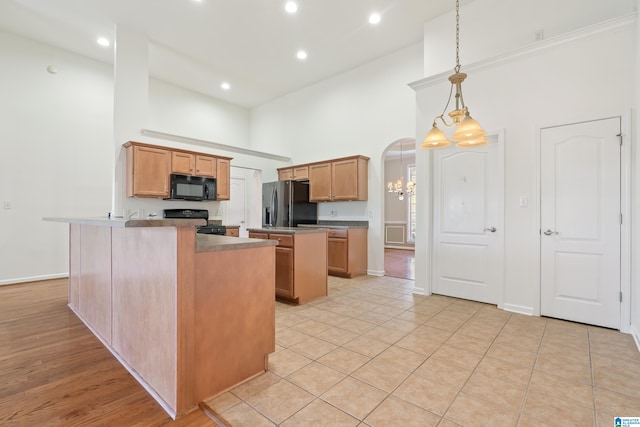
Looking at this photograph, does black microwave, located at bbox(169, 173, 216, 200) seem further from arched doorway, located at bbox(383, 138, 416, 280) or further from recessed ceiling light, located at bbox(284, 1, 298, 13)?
arched doorway, located at bbox(383, 138, 416, 280)

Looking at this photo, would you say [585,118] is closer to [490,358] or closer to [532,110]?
[532,110]

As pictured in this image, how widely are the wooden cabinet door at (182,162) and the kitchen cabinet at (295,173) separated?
2095mm

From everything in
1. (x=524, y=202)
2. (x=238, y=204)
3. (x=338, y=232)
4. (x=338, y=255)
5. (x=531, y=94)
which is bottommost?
(x=338, y=255)

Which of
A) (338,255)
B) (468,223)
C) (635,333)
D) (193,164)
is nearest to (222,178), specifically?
(193,164)

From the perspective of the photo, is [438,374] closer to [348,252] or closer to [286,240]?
[286,240]

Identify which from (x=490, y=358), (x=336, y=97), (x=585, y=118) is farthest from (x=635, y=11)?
(x=336, y=97)

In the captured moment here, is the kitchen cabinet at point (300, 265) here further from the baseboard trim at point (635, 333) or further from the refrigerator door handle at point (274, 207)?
the baseboard trim at point (635, 333)

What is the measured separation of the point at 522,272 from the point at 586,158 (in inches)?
54.1

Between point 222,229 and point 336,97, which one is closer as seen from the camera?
point 222,229

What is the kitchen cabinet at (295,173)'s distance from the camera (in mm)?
6305

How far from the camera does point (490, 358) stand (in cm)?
226

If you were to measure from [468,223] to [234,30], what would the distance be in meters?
4.61

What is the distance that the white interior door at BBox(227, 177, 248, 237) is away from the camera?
7.19 metres

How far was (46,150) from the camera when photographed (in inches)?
193
